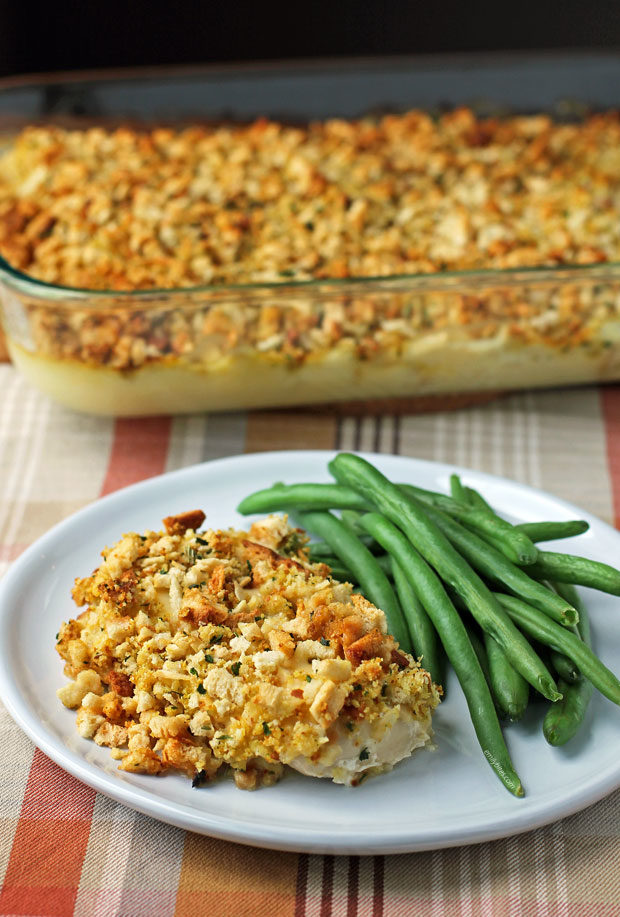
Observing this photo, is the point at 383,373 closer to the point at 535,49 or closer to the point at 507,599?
the point at 507,599

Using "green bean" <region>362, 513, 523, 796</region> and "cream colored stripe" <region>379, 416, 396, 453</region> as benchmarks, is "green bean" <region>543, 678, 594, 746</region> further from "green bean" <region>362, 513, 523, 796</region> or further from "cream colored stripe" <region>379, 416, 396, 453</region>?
"cream colored stripe" <region>379, 416, 396, 453</region>

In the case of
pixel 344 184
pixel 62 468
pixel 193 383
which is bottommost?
pixel 62 468

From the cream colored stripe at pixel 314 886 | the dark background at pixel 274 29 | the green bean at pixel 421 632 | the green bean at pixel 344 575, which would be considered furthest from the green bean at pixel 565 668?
the dark background at pixel 274 29

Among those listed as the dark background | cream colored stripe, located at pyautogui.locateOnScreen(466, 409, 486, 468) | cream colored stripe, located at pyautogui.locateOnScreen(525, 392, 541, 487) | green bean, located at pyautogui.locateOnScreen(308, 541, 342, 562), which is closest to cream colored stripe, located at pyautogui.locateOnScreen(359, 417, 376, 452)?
cream colored stripe, located at pyautogui.locateOnScreen(466, 409, 486, 468)

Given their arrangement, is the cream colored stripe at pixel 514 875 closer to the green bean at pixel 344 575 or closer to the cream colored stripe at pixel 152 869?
the cream colored stripe at pixel 152 869

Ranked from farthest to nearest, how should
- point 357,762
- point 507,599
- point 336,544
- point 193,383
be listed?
point 193,383
point 336,544
point 507,599
point 357,762

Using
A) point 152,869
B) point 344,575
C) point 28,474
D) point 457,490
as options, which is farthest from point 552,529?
point 28,474

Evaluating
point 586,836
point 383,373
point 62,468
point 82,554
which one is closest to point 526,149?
point 383,373
